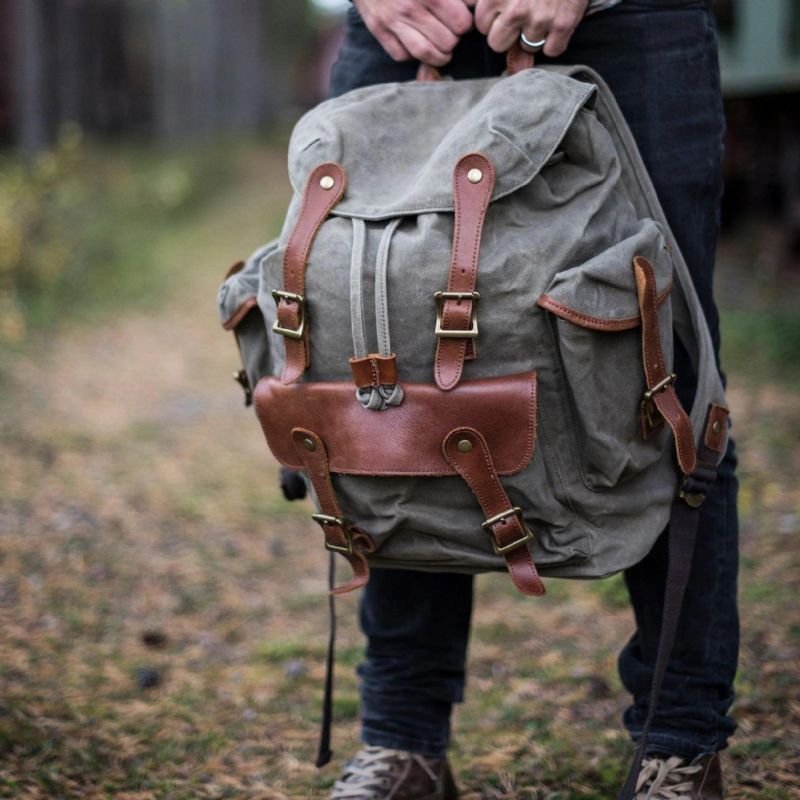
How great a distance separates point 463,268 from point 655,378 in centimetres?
31

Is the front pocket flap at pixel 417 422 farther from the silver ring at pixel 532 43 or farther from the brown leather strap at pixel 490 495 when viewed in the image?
the silver ring at pixel 532 43

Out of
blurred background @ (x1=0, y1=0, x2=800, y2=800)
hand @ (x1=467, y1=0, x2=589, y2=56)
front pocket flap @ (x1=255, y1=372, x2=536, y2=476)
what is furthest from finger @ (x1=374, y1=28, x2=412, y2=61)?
blurred background @ (x1=0, y1=0, x2=800, y2=800)

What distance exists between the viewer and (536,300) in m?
1.32

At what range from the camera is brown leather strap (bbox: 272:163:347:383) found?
1391 millimetres

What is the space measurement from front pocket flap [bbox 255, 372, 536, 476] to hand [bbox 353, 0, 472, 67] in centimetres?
56

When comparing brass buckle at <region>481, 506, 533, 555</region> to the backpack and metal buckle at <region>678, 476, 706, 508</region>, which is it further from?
metal buckle at <region>678, 476, 706, 508</region>

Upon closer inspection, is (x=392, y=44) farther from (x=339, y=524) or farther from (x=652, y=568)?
(x=652, y=568)

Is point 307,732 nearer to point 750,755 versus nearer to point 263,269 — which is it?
point 750,755

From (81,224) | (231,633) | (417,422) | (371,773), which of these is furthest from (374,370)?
(81,224)

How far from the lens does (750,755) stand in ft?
6.04

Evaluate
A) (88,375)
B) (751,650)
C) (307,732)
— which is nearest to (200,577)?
(307,732)

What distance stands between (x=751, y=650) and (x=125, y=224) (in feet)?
Result: 24.2

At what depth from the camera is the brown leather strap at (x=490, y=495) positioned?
1.34 meters

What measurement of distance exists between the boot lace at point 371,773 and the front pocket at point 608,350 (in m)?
0.64
